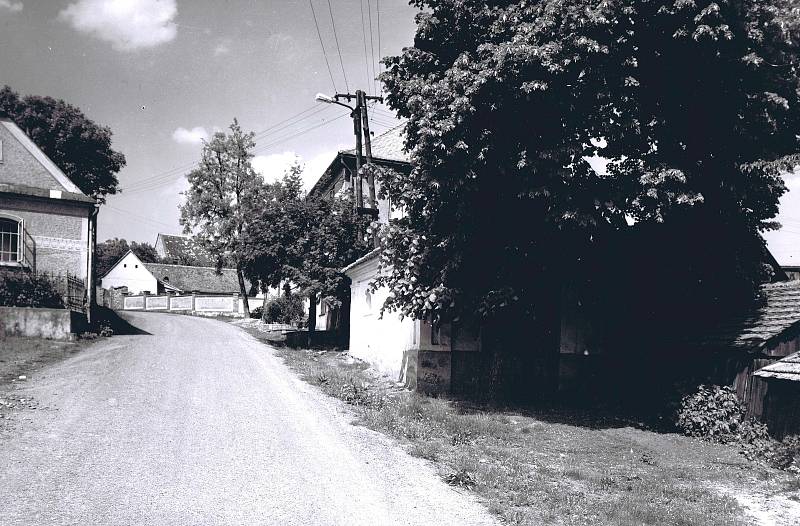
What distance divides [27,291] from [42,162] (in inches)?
222

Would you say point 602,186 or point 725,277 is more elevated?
point 602,186

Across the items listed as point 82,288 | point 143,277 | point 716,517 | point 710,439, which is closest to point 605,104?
point 710,439

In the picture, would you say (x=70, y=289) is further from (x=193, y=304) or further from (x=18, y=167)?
(x=193, y=304)

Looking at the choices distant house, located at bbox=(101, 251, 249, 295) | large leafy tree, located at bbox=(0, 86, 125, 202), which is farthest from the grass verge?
distant house, located at bbox=(101, 251, 249, 295)

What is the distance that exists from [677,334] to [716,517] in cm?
692

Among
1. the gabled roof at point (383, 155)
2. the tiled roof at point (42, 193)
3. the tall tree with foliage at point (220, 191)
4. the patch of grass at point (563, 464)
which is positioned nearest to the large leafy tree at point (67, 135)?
the tall tree with foliage at point (220, 191)

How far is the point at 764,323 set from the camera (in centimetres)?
1148

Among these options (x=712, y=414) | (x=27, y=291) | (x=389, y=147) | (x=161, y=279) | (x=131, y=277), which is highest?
(x=389, y=147)

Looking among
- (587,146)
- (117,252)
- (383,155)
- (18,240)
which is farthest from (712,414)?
(117,252)

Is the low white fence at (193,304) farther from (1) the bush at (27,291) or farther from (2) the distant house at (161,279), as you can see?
(1) the bush at (27,291)

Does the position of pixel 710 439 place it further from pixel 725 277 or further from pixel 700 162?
pixel 700 162

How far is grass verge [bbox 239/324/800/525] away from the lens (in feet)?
22.0

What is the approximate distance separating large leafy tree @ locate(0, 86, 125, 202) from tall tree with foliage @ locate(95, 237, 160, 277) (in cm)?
4214

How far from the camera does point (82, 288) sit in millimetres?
22328
